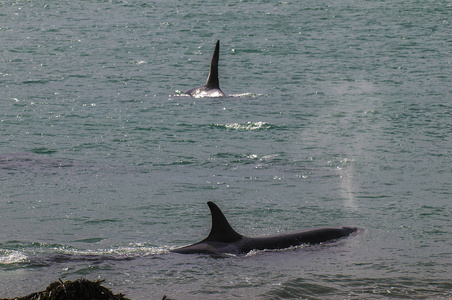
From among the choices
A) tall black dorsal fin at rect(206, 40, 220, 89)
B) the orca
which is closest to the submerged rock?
the orca

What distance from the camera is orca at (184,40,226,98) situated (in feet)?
99.8

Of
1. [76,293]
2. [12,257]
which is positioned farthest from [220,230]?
[76,293]

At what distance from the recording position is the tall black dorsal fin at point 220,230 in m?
13.2

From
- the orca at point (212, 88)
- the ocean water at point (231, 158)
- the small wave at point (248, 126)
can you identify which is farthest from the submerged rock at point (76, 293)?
the orca at point (212, 88)

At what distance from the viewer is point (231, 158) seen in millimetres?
21109

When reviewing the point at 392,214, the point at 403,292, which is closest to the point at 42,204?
the point at 392,214

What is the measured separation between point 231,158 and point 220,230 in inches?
304

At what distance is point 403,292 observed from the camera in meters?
12.1

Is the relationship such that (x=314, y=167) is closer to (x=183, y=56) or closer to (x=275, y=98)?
(x=275, y=98)

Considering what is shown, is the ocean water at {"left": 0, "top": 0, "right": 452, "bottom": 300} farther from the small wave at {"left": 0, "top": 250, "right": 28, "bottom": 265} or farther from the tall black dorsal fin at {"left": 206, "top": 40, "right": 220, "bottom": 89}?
the tall black dorsal fin at {"left": 206, "top": 40, "right": 220, "bottom": 89}

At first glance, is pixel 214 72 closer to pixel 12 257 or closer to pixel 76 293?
pixel 12 257

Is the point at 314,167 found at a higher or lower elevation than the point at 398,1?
lower

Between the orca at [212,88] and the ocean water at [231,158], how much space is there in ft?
1.90

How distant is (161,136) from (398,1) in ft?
119
